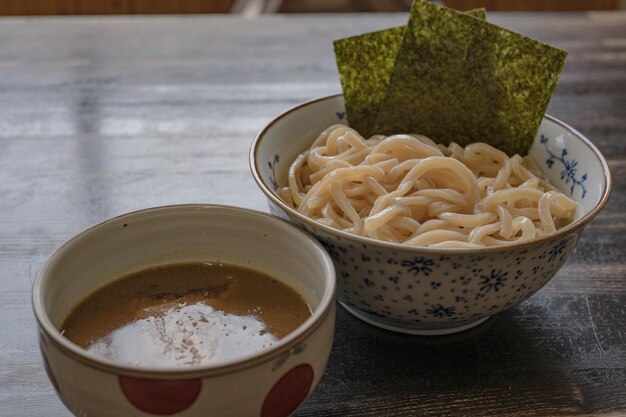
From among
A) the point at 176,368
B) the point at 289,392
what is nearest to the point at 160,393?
the point at 176,368

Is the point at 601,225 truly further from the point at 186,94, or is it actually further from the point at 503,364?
Result: the point at 186,94

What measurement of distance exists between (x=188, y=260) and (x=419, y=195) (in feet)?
1.08

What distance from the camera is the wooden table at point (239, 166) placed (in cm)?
95

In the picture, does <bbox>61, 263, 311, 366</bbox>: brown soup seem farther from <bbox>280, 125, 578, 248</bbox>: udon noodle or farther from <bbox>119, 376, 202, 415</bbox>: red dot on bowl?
<bbox>280, 125, 578, 248</bbox>: udon noodle

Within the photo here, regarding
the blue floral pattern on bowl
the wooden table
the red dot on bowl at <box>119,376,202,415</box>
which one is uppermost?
the blue floral pattern on bowl

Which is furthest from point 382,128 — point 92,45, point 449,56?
point 92,45

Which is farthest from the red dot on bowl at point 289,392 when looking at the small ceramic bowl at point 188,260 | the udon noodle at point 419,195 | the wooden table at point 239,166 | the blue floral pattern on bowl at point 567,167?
the blue floral pattern on bowl at point 567,167

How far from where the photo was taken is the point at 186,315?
0.85 meters

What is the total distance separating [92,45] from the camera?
2133 millimetres

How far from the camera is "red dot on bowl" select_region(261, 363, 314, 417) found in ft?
2.44

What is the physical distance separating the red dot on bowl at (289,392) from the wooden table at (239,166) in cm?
13

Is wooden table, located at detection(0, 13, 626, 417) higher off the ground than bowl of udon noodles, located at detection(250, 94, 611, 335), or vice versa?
bowl of udon noodles, located at detection(250, 94, 611, 335)

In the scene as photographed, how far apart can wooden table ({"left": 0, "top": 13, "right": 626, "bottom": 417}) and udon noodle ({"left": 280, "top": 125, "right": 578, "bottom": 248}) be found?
0.45ft

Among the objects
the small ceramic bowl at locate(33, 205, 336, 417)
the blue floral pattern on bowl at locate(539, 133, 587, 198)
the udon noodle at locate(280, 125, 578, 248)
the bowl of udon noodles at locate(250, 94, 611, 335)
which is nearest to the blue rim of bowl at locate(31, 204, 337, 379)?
the small ceramic bowl at locate(33, 205, 336, 417)
